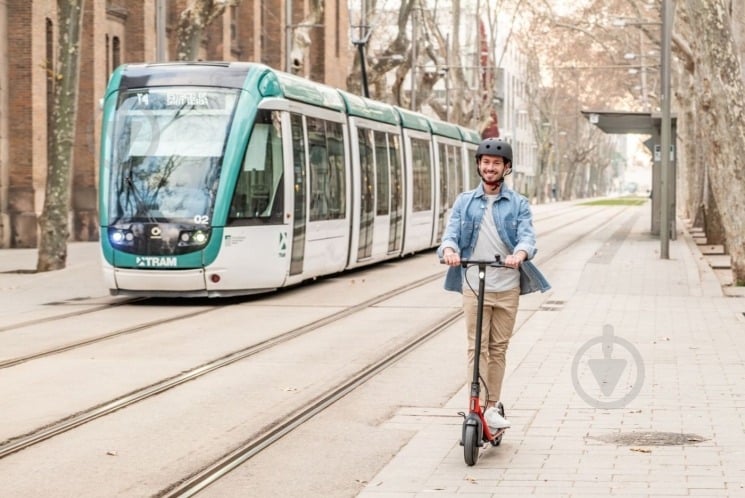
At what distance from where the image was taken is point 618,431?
8.66 m

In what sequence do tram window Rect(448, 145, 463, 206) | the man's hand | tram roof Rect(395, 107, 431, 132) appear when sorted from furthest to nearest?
1. tram window Rect(448, 145, 463, 206)
2. tram roof Rect(395, 107, 431, 132)
3. the man's hand

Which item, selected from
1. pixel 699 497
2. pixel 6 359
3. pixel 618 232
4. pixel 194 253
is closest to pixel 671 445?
pixel 699 497

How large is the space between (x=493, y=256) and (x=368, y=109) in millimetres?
16931

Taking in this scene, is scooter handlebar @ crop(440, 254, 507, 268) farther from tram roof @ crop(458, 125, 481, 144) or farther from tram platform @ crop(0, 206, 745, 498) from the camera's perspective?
tram roof @ crop(458, 125, 481, 144)

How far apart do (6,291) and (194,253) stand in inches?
160

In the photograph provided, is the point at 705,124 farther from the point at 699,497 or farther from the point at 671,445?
the point at 699,497

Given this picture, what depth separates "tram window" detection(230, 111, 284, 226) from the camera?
1800 centimetres

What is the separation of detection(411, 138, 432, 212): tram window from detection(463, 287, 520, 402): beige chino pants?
2057cm

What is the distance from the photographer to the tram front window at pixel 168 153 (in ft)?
58.1

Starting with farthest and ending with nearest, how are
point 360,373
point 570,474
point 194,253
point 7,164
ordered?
1. point 7,164
2. point 194,253
3. point 360,373
4. point 570,474

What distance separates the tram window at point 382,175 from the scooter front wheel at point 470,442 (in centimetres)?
1748

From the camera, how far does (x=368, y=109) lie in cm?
2480

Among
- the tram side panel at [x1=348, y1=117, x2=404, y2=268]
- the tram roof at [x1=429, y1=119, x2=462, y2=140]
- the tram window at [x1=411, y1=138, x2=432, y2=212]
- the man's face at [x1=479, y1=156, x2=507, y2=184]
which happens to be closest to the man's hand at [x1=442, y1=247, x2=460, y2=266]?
the man's face at [x1=479, y1=156, x2=507, y2=184]

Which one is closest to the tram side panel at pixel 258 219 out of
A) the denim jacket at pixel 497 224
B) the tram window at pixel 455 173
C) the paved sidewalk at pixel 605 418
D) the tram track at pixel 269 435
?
the paved sidewalk at pixel 605 418
